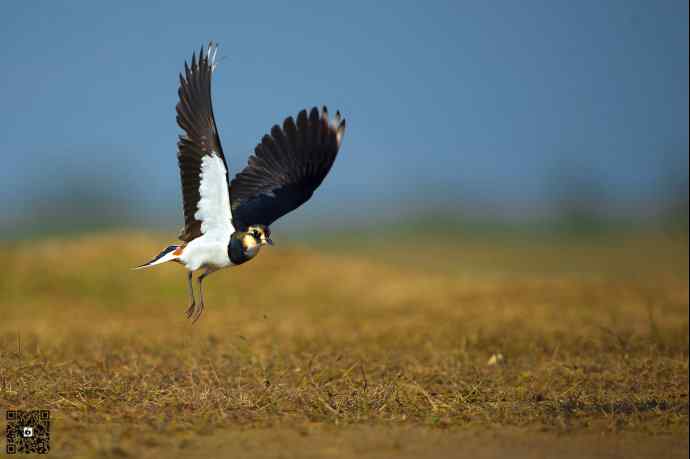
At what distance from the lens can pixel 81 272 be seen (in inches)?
643

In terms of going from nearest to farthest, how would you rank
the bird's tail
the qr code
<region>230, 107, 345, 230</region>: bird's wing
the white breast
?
1. the qr code
2. the white breast
3. the bird's tail
4. <region>230, 107, 345, 230</region>: bird's wing

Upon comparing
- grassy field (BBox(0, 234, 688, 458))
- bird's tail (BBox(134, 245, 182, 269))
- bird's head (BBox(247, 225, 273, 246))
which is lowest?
grassy field (BBox(0, 234, 688, 458))

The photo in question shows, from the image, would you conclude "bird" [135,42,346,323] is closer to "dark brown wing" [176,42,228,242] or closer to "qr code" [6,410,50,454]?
"dark brown wing" [176,42,228,242]

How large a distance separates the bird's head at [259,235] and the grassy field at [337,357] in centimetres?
82

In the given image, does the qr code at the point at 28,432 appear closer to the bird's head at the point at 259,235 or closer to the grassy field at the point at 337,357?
the grassy field at the point at 337,357

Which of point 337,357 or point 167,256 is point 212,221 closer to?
point 167,256

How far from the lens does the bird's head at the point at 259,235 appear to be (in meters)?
6.78

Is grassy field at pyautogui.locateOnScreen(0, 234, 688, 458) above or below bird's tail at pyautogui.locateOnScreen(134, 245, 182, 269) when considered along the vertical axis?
below

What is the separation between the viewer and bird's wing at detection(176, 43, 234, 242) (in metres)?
6.72

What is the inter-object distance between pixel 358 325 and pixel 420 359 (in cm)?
339

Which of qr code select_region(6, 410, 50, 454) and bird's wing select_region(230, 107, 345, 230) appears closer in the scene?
qr code select_region(6, 410, 50, 454)

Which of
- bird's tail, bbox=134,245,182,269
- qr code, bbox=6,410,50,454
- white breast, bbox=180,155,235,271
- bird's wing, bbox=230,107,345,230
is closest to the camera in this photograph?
qr code, bbox=6,410,50,454

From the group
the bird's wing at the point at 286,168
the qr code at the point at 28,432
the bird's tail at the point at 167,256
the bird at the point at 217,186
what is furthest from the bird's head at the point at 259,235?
the qr code at the point at 28,432

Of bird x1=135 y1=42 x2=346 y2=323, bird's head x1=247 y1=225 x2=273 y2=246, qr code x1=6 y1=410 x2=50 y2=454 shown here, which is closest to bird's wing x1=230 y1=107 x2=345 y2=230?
bird x1=135 y1=42 x2=346 y2=323
